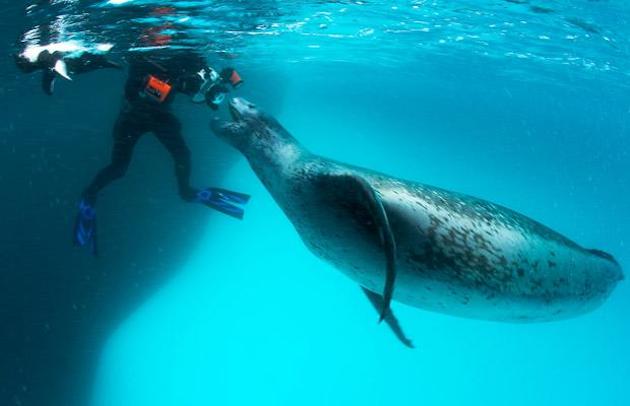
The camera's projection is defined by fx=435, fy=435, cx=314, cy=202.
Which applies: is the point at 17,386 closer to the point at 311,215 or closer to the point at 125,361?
the point at 311,215

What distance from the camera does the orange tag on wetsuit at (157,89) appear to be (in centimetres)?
625

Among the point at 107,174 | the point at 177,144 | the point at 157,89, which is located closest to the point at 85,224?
the point at 107,174

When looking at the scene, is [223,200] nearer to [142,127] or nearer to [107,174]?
[142,127]

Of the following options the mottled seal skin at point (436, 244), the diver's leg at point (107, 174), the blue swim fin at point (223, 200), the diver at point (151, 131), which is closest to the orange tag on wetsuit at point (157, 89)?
the diver at point (151, 131)

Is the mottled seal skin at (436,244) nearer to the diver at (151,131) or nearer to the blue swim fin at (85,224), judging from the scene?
the diver at (151,131)

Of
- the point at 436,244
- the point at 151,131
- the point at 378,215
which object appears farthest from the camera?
the point at 151,131

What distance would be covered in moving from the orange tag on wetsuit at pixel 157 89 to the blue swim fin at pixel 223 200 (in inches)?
63.0

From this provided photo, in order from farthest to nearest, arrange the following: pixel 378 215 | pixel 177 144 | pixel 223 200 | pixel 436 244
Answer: pixel 177 144 → pixel 223 200 → pixel 436 244 → pixel 378 215

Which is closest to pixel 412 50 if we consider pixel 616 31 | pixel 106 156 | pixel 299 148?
pixel 616 31

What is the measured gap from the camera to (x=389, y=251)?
2.18m

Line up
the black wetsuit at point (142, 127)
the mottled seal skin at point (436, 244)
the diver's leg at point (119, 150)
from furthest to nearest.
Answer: the diver's leg at point (119, 150) < the black wetsuit at point (142, 127) < the mottled seal skin at point (436, 244)

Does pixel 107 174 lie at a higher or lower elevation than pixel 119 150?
lower

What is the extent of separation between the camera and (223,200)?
23.3 ft

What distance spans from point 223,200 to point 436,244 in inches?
199
